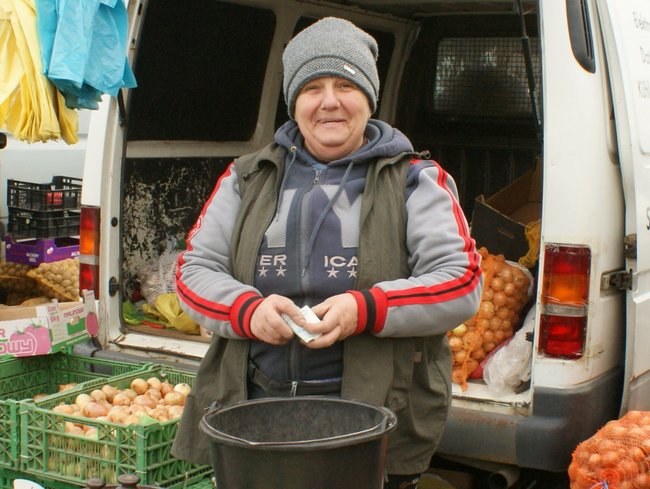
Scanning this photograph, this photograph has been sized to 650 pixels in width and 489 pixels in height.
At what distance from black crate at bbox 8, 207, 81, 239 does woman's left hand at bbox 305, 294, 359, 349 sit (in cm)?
527

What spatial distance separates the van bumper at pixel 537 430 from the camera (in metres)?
3.62

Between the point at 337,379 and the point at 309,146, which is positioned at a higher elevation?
the point at 309,146

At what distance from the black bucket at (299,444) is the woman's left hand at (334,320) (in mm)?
140

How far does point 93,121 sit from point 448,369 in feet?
7.86

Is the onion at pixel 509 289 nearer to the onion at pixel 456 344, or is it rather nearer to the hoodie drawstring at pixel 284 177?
the onion at pixel 456 344

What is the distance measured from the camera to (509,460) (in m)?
3.68

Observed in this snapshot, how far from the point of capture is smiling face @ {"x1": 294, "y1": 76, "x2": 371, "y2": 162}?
2699 millimetres

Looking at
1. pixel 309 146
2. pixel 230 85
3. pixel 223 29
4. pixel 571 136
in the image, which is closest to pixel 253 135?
pixel 230 85

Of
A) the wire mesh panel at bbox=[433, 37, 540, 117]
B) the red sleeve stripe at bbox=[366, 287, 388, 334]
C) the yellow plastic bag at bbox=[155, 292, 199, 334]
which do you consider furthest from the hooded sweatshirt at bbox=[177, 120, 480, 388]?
the wire mesh panel at bbox=[433, 37, 540, 117]

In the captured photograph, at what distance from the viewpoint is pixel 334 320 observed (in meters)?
2.45

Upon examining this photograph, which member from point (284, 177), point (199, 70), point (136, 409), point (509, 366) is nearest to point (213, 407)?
point (284, 177)

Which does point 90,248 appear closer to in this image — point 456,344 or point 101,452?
point 101,452

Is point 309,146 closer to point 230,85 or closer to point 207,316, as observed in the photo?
point 207,316

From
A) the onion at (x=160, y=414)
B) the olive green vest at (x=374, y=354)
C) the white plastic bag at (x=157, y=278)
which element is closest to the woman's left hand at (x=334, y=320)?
the olive green vest at (x=374, y=354)
